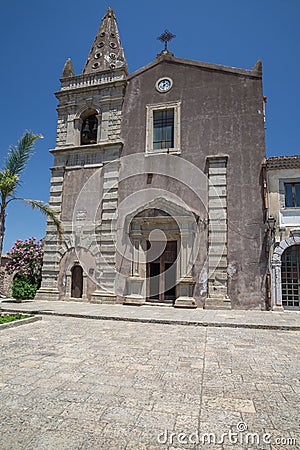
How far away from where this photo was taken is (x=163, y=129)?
1449cm

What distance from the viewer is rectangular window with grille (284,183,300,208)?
12234mm

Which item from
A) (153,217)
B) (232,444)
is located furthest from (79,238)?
(232,444)

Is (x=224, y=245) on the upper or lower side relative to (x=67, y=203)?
lower

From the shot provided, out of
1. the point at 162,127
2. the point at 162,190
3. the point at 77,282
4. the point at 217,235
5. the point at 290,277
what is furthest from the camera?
the point at 162,127

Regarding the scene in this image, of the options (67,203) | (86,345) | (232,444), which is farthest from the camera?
(67,203)

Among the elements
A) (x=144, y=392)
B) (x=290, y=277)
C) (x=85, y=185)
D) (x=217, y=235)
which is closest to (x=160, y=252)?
(x=217, y=235)

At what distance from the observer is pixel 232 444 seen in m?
2.54

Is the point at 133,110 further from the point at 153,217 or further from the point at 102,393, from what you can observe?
the point at 102,393

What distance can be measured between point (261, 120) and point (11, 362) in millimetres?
12422

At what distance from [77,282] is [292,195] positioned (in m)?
A: 9.78

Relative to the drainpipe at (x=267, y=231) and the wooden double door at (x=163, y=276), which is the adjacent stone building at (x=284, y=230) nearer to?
the drainpipe at (x=267, y=231)

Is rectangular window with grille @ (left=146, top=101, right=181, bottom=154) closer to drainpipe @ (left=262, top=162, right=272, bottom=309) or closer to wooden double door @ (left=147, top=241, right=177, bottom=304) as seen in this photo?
drainpipe @ (left=262, top=162, right=272, bottom=309)

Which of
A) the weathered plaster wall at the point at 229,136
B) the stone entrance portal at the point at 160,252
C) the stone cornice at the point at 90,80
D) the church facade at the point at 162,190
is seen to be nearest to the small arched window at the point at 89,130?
the church facade at the point at 162,190

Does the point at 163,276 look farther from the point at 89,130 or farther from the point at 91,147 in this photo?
the point at 89,130
